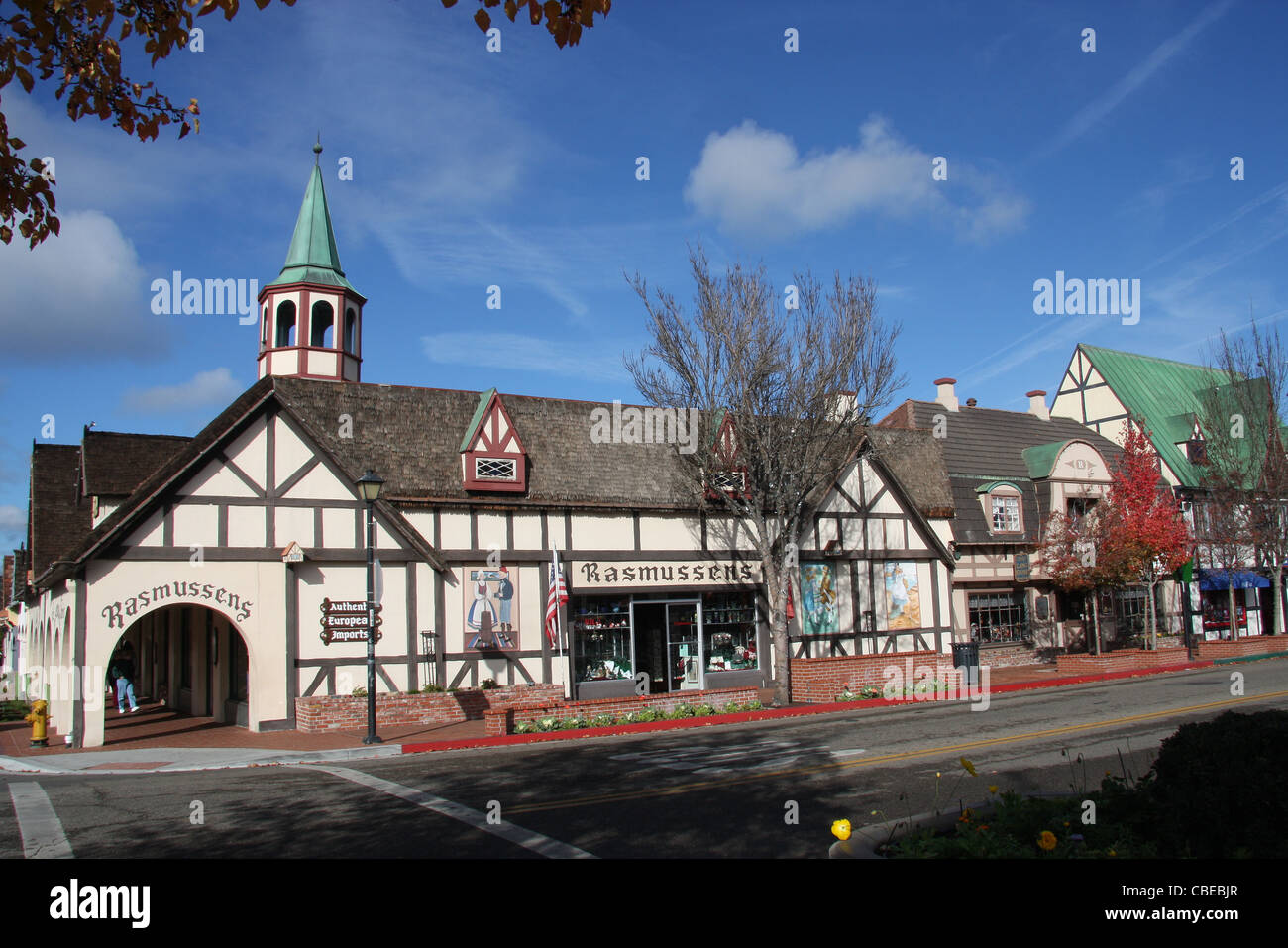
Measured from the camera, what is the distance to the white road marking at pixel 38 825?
8221 millimetres

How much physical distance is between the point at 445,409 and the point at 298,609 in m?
6.36

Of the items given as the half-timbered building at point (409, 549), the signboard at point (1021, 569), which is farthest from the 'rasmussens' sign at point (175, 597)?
the signboard at point (1021, 569)

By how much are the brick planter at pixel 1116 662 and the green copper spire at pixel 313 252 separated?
2404cm

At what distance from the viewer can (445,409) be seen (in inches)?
952

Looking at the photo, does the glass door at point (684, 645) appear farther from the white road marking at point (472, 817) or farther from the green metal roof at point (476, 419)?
the white road marking at point (472, 817)

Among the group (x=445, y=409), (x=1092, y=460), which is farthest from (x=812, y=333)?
(x=1092, y=460)

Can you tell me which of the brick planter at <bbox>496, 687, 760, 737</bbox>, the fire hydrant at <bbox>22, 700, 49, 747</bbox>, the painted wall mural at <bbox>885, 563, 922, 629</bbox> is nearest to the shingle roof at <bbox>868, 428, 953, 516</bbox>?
the painted wall mural at <bbox>885, 563, 922, 629</bbox>

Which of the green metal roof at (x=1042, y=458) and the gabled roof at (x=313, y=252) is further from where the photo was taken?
the green metal roof at (x=1042, y=458)

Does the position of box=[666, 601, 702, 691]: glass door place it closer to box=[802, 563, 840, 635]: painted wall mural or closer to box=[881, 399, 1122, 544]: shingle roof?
box=[802, 563, 840, 635]: painted wall mural

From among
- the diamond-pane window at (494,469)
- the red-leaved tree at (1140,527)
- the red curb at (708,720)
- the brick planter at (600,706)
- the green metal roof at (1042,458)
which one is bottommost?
the red curb at (708,720)

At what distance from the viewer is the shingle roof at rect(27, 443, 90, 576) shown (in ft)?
82.4

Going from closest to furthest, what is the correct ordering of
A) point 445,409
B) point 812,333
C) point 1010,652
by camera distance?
point 812,333 → point 445,409 → point 1010,652

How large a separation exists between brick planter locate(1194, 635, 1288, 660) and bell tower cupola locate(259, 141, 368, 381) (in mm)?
29013
